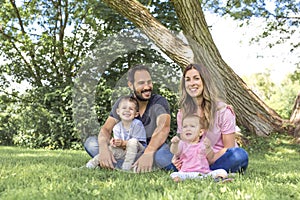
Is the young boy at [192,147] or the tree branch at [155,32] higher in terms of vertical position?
the tree branch at [155,32]

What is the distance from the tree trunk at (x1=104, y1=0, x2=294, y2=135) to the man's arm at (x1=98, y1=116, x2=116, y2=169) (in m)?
3.14

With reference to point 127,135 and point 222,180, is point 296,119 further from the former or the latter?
point 222,180

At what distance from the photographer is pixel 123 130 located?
3604mm

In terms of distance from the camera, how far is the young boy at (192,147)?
3002 mm

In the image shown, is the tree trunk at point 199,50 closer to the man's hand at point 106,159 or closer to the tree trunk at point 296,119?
the tree trunk at point 296,119

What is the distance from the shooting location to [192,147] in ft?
9.91

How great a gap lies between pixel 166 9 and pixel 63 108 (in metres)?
3.30

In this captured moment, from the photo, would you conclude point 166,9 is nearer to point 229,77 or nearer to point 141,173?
point 229,77

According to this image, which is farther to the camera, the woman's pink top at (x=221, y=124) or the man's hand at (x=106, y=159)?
the man's hand at (x=106, y=159)

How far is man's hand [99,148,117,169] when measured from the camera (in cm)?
339

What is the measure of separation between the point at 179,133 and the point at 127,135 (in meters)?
0.62

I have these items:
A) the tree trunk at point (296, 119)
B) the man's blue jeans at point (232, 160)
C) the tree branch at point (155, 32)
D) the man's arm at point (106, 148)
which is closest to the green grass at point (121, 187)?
the man's arm at point (106, 148)

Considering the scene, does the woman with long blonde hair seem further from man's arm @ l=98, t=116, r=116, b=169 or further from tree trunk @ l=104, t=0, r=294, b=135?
tree trunk @ l=104, t=0, r=294, b=135

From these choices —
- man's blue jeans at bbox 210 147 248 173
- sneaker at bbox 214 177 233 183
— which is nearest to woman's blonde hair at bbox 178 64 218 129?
man's blue jeans at bbox 210 147 248 173
